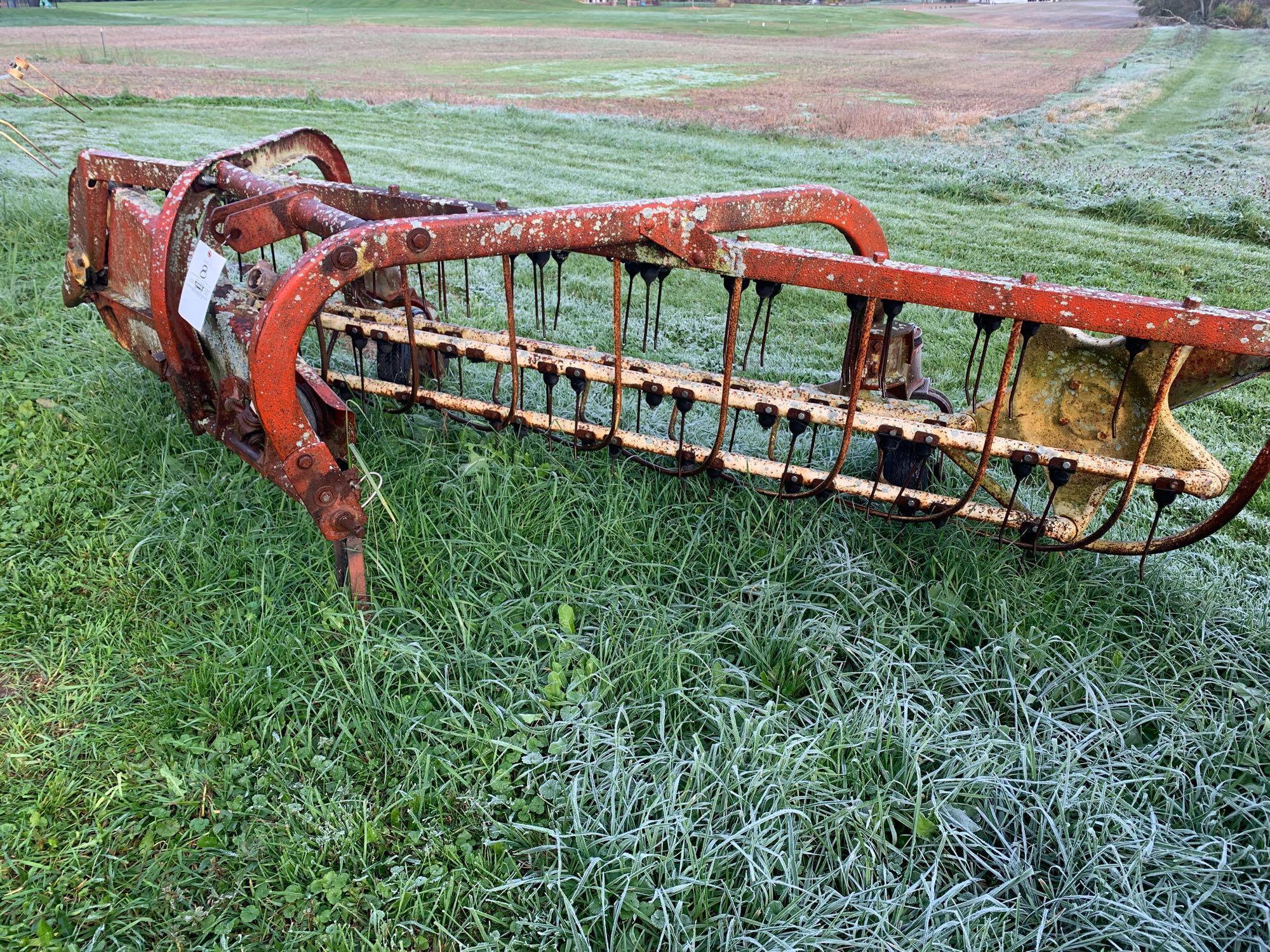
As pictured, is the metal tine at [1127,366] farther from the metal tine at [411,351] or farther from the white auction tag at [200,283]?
the white auction tag at [200,283]

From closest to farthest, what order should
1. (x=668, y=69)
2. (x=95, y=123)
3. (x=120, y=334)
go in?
(x=120, y=334) < (x=95, y=123) < (x=668, y=69)

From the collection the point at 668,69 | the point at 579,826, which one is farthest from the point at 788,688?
the point at 668,69

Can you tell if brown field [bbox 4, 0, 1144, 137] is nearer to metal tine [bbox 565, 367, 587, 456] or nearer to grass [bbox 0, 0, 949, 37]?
grass [bbox 0, 0, 949, 37]

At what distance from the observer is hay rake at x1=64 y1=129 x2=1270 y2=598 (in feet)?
7.89

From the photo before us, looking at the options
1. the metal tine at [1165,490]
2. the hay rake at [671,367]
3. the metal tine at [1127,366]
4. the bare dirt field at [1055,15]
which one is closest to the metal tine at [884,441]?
→ the hay rake at [671,367]

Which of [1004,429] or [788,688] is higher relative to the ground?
[1004,429]

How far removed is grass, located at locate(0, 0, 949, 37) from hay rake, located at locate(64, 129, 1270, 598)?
16399 millimetres

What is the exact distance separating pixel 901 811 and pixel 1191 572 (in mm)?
1745

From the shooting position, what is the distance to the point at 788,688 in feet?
8.36

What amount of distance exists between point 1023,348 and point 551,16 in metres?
21.3

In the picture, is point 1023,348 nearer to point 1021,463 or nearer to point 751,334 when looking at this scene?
point 1021,463

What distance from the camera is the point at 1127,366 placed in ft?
8.67

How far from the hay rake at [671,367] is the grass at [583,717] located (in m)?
0.24

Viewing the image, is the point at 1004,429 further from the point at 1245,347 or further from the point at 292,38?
the point at 292,38
